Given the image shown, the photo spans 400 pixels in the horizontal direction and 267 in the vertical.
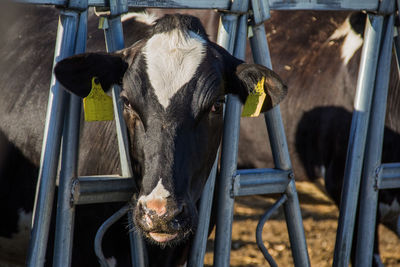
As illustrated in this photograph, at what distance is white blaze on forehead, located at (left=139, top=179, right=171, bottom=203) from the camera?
75.3 inches

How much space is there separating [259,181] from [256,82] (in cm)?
43

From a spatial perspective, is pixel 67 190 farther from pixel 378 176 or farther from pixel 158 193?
pixel 378 176

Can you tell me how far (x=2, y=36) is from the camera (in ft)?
11.4

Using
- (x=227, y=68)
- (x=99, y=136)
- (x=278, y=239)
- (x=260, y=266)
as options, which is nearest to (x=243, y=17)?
(x=227, y=68)

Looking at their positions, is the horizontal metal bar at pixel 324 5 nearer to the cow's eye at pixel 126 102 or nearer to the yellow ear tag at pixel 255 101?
the yellow ear tag at pixel 255 101

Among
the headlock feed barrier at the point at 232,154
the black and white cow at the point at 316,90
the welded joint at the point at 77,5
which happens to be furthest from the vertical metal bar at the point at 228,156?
the black and white cow at the point at 316,90

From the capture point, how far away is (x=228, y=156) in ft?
7.60

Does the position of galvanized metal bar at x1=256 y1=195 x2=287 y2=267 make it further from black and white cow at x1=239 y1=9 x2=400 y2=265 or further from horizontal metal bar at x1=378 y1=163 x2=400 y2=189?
black and white cow at x1=239 y1=9 x2=400 y2=265

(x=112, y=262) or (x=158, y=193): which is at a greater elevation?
(x=158, y=193)

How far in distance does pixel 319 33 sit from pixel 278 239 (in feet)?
6.47

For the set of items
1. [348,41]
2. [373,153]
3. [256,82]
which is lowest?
[373,153]

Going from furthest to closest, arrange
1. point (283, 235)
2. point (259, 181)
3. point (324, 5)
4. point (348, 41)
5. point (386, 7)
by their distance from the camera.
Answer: point (283, 235) → point (348, 41) → point (386, 7) → point (324, 5) → point (259, 181)

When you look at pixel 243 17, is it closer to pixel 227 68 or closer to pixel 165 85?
pixel 227 68

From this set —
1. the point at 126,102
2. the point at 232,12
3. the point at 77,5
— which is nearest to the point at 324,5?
the point at 232,12
